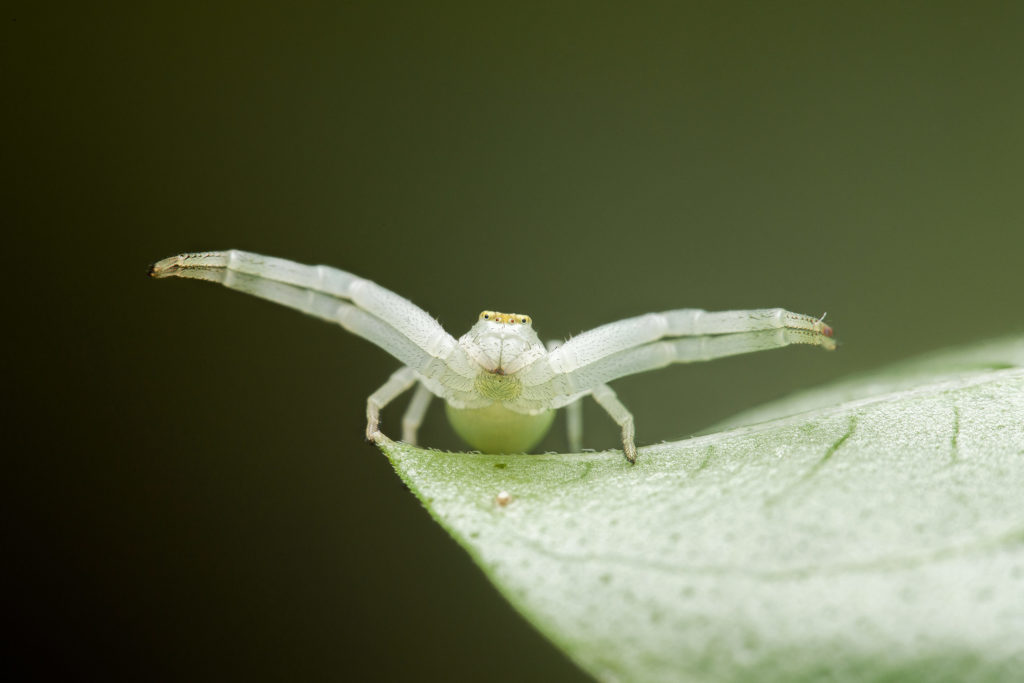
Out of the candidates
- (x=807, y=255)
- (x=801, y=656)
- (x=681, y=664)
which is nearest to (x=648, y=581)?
(x=681, y=664)

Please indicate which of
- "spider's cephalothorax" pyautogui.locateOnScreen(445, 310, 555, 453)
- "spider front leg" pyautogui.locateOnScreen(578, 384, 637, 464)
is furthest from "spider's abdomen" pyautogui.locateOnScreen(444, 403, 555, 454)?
"spider front leg" pyautogui.locateOnScreen(578, 384, 637, 464)

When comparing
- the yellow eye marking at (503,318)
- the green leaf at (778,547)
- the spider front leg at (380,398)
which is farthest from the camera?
the yellow eye marking at (503,318)

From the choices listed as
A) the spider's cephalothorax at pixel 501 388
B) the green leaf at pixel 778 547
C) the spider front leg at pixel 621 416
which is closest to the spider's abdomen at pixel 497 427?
the spider's cephalothorax at pixel 501 388

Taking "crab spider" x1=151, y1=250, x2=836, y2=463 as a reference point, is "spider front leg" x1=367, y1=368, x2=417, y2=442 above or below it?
below

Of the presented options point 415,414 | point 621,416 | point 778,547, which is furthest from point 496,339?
point 778,547

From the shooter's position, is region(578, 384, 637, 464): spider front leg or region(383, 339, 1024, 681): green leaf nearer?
region(383, 339, 1024, 681): green leaf

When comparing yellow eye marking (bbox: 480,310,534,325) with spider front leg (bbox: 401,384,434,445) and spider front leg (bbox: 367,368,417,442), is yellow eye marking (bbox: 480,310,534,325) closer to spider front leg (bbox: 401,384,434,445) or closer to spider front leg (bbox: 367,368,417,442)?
spider front leg (bbox: 367,368,417,442)

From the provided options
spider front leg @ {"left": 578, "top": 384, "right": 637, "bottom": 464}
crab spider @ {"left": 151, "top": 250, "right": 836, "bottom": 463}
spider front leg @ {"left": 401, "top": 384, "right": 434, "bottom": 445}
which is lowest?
spider front leg @ {"left": 401, "top": 384, "right": 434, "bottom": 445}

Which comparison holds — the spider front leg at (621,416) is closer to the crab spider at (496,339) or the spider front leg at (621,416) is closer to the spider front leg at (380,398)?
the crab spider at (496,339)

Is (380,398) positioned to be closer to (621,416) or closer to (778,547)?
(621,416)
